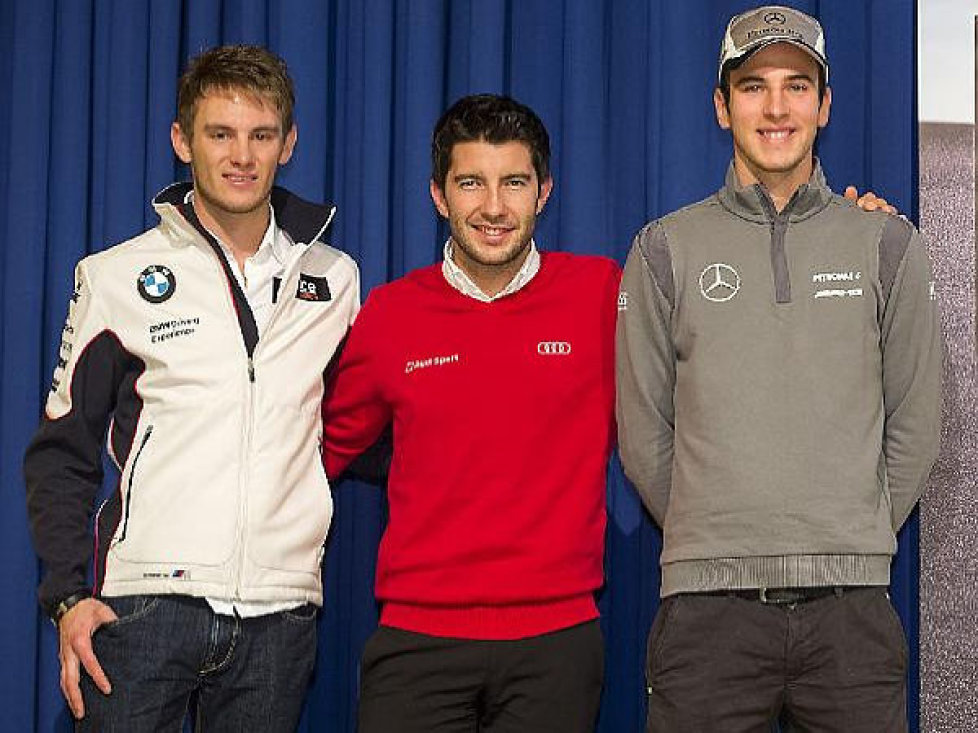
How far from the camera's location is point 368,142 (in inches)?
98.3

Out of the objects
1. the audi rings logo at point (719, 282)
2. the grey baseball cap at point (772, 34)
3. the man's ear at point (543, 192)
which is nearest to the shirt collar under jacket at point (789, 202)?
the audi rings logo at point (719, 282)

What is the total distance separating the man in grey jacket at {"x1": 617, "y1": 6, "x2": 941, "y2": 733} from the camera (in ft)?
6.23

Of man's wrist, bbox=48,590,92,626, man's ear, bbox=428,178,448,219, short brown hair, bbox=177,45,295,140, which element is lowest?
man's wrist, bbox=48,590,92,626

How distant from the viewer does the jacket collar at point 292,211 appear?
7.34ft

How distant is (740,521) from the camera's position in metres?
1.91

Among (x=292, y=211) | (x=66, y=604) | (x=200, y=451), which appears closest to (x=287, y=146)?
(x=292, y=211)

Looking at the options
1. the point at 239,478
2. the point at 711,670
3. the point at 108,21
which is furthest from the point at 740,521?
the point at 108,21

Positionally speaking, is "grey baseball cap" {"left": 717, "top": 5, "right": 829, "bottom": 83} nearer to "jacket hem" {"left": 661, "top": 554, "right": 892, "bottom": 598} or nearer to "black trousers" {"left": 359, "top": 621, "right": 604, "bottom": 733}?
"jacket hem" {"left": 661, "top": 554, "right": 892, "bottom": 598}

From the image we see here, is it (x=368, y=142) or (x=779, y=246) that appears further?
(x=368, y=142)

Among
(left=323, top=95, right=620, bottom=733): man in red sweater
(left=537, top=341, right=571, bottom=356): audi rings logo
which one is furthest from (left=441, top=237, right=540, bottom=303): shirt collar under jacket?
(left=537, top=341, right=571, bottom=356): audi rings logo

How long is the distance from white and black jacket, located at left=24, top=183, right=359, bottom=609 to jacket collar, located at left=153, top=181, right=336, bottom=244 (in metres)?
0.05

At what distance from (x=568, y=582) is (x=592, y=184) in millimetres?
855

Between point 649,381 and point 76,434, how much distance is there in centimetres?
98

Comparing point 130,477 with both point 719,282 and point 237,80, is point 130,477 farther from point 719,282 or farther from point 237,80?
point 719,282
